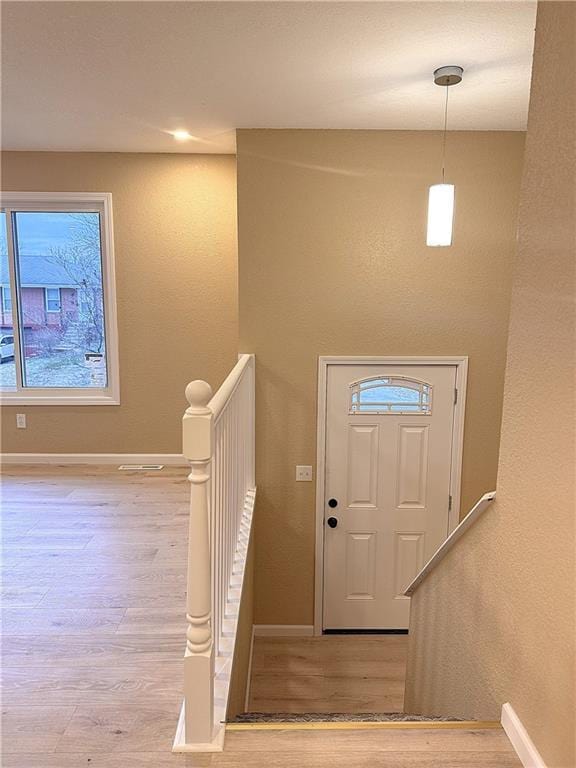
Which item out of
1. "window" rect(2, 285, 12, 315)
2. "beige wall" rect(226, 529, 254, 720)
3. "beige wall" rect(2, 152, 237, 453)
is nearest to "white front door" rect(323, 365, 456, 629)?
"beige wall" rect(226, 529, 254, 720)

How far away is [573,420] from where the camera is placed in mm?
1314

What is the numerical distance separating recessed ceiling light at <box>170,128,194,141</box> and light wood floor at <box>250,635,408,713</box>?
375 centimetres

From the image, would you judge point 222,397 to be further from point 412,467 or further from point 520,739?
point 412,467

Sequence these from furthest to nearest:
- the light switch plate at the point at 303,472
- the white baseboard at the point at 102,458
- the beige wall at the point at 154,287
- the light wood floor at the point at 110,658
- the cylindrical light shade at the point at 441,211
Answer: the white baseboard at the point at 102,458, the beige wall at the point at 154,287, the light switch plate at the point at 303,472, the cylindrical light shade at the point at 441,211, the light wood floor at the point at 110,658

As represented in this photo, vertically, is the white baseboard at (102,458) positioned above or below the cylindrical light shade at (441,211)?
below

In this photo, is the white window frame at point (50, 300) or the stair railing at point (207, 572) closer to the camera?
the stair railing at point (207, 572)

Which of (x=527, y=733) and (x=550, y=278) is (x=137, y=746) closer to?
(x=527, y=733)

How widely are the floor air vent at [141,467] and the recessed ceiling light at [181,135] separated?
8.29ft

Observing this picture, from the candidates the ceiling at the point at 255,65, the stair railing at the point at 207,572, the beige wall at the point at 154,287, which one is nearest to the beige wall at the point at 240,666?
the stair railing at the point at 207,572

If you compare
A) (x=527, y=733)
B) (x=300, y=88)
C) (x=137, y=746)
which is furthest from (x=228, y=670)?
(x=300, y=88)

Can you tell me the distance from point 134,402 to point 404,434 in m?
2.21

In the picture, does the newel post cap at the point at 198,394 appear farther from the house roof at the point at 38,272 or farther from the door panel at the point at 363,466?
the house roof at the point at 38,272

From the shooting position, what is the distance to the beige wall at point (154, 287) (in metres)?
4.20

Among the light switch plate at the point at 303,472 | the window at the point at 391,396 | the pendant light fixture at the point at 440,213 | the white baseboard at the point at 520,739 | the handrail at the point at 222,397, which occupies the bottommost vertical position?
the light switch plate at the point at 303,472
